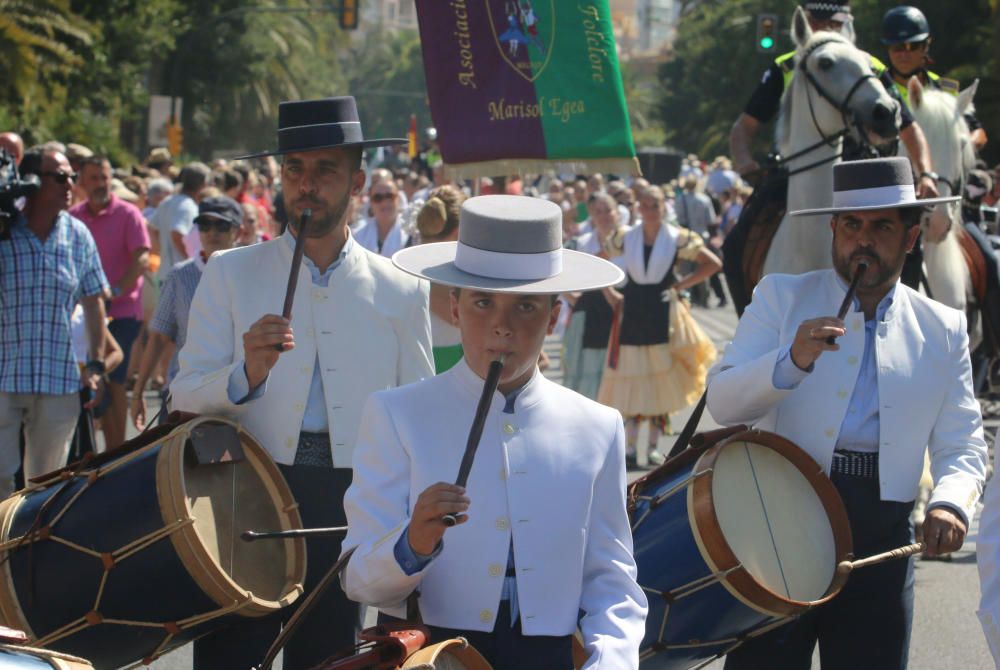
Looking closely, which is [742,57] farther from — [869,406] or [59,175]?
[869,406]

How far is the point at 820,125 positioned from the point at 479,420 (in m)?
5.57

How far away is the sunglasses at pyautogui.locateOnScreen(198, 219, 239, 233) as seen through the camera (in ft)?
29.0

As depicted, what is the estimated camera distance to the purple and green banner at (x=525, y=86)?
7.10 m

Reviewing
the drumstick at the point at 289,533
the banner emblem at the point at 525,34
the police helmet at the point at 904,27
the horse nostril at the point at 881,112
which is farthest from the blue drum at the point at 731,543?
the police helmet at the point at 904,27

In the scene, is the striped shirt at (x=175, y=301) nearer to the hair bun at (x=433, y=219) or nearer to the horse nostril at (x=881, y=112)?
the hair bun at (x=433, y=219)

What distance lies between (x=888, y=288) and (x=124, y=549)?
2341 mm

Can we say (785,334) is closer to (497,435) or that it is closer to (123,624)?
(497,435)

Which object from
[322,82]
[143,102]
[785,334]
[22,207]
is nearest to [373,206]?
[22,207]

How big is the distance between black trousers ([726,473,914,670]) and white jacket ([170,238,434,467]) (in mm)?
1324

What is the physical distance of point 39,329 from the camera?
26.1 ft

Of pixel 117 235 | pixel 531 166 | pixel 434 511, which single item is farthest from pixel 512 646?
pixel 117 235

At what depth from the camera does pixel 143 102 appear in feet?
134

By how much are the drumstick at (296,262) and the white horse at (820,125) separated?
387 cm

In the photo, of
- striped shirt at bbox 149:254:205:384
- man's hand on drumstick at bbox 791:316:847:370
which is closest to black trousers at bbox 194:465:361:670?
man's hand on drumstick at bbox 791:316:847:370
